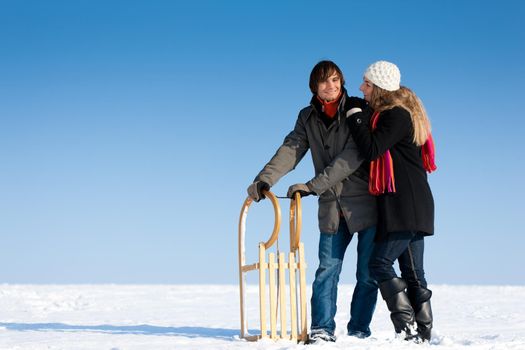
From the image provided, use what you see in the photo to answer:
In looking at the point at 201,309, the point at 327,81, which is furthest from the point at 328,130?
the point at 201,309

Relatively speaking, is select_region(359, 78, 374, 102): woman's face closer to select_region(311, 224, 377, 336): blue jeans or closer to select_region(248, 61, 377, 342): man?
select_region(248, 61, 377, 342): man

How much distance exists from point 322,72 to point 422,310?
A: 165 centimetres

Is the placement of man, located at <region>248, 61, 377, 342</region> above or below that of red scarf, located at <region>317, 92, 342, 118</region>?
below

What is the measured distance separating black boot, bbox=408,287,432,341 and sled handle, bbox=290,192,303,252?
0.80m

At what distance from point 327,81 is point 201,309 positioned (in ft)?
14.8

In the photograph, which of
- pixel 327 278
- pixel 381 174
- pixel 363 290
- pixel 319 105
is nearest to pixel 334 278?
pixel 327 278

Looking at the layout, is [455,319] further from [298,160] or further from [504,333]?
[298,160]

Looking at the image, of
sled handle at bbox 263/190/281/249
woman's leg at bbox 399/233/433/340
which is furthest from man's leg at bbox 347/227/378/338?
sled handle at bbox 263/190/281/249

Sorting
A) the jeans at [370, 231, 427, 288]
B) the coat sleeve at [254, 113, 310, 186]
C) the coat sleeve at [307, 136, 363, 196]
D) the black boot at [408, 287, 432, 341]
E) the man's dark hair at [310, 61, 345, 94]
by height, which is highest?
the man's dark hair at [310, 61, 345, 94]

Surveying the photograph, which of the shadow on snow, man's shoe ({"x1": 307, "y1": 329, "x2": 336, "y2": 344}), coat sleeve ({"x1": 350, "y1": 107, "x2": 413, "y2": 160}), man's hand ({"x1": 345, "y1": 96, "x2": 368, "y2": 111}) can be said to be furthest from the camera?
the shadow on snow

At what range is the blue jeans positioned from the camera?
186 inches

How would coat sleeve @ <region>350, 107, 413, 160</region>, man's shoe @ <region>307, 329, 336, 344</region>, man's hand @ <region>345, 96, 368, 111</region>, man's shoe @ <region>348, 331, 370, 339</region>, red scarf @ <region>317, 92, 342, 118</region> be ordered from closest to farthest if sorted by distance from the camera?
coat sleeve @ <region>350, 107, 413, 160</region>, man's shoe @ <region>307, 329, 336, 344</region>, man's hand @ <region>345, 96, 368, 111</region>, red scarf @ <region>317, 92, 342, 118</region>, man's shoe @ <region>348, 331, 370, 339</region>

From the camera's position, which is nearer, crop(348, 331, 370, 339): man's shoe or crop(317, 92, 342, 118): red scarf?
crop(317, 92, 342, 118): red scarf

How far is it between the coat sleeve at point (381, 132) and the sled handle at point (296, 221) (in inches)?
21.6
